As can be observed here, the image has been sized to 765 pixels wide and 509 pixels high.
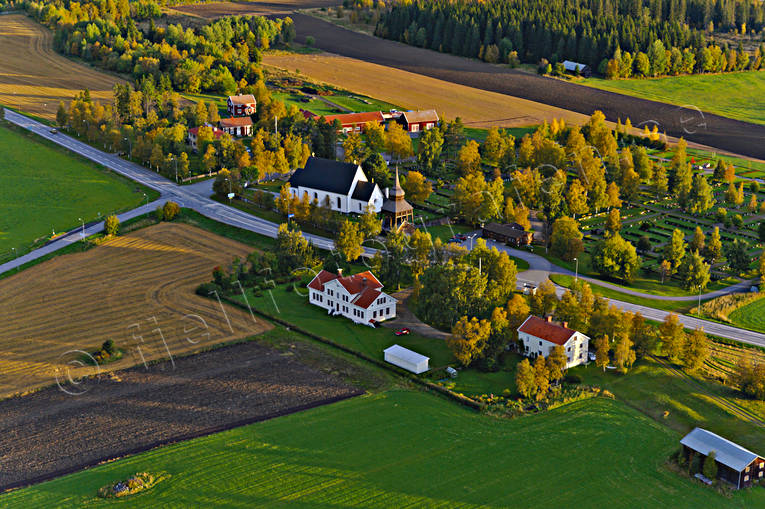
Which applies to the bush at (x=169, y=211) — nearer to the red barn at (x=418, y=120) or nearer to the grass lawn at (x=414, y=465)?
the grass lawn at (x=414, y=465)

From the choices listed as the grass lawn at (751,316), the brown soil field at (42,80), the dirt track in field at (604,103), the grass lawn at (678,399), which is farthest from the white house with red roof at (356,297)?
the brown soil field at (42,80)

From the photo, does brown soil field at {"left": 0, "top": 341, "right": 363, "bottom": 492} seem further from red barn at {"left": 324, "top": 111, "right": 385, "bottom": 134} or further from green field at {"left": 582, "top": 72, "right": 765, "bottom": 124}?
green field at {"left": 582, "top": 72, "right": 765, "bottom": 124}

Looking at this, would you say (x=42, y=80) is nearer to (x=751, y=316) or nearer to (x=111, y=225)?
(x=111, y=225)

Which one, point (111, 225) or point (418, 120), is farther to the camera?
point (418, 120)

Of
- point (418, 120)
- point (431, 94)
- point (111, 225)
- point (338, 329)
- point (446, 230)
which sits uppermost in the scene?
point (431, 94)

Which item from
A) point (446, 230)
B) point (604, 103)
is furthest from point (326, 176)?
point (604, 103)

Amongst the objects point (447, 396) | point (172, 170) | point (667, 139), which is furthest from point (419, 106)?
point (447, 396)
